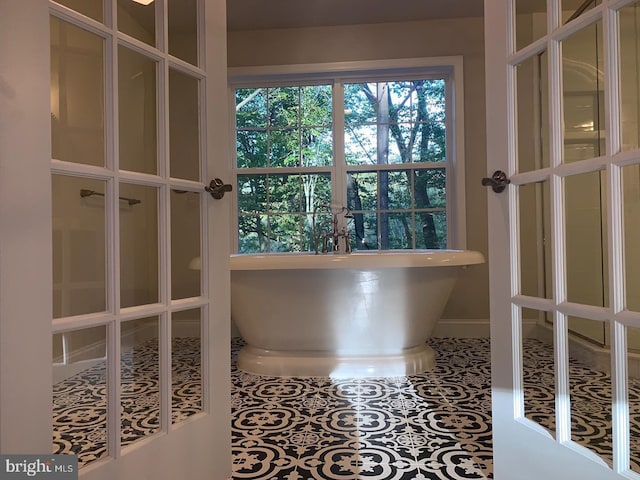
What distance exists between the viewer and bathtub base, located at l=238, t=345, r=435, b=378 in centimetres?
250

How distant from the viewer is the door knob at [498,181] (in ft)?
4.33

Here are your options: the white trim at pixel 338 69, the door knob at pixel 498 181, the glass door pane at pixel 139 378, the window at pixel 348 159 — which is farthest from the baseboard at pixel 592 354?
the white trim at pixel 338 69

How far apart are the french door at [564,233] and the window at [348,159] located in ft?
7.21

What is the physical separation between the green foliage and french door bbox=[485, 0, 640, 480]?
2.20 metres

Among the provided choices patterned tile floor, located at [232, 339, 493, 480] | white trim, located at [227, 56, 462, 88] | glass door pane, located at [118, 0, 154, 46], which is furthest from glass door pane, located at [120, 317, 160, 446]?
white trim, located at [227, 56, 462, 88]

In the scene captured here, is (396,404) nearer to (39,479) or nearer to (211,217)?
(211,217)

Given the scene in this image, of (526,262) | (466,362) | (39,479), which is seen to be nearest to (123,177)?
(39,479)

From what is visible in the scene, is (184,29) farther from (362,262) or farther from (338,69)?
(338,69)

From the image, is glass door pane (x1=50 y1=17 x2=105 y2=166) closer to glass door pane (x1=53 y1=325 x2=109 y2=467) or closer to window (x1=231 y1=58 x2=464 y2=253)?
glass door pane (x1=53 y1=325 x2=109 y2=467)

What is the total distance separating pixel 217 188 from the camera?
1384 millimetres

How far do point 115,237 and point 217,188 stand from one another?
1.16ft

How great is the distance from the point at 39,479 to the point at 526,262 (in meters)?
1.35

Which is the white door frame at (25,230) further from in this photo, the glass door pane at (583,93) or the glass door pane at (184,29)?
the glass door pane at (583,93)

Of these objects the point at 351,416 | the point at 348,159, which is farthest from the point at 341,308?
the point at 348,159
